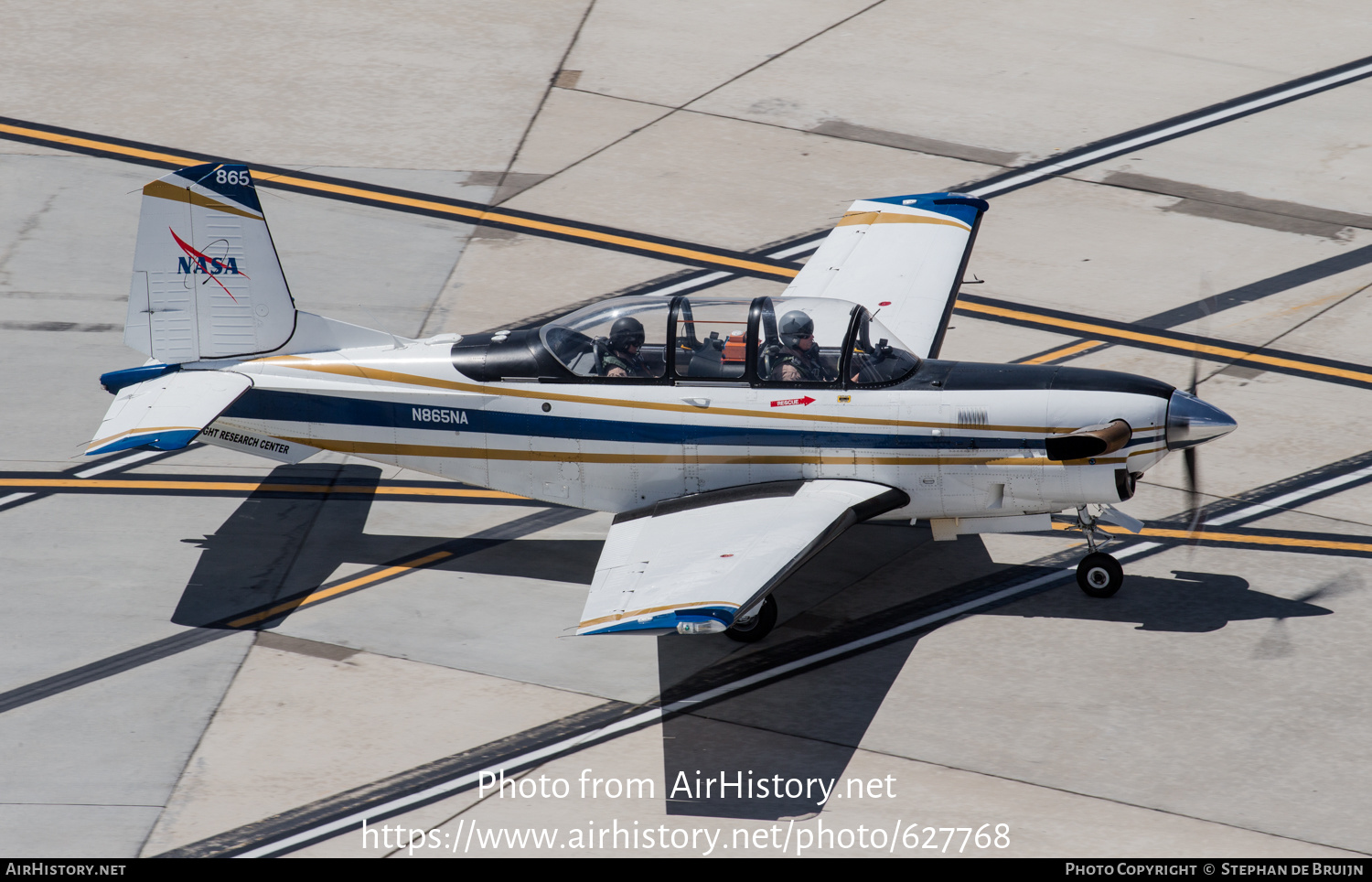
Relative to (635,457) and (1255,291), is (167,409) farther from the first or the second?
(1255,291)

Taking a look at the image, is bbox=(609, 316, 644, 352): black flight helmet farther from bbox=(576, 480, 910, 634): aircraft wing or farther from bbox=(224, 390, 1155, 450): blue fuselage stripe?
bbox=(576, 480, 910, 634): aircraft wing

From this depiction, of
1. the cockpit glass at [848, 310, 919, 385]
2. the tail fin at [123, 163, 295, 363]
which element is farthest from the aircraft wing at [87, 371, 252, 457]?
the cockpit glass at [848, 310, 919, 385]

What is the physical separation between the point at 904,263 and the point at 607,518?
4302mm

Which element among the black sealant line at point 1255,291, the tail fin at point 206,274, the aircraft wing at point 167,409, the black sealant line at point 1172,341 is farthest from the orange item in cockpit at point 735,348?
the black sealant line at point 1172,341

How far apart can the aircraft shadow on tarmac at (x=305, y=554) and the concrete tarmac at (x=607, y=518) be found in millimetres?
48

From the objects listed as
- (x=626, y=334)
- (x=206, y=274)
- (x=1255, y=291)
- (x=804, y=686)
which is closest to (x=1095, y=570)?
(x=804, y=686)

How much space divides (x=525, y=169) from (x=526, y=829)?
12767 millimetres

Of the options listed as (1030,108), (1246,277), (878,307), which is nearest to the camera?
(878,307)

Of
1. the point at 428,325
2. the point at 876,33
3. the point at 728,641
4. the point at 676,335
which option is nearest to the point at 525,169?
the point at 428,325

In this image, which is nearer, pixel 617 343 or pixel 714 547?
pixel 714 547

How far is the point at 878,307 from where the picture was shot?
1523 centimetres

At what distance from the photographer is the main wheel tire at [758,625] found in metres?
12.5

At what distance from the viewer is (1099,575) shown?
1297 centimetres

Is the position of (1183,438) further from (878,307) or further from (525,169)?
(525,169)
